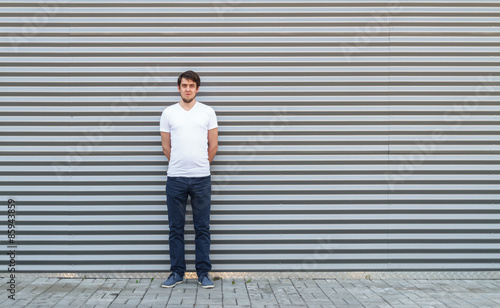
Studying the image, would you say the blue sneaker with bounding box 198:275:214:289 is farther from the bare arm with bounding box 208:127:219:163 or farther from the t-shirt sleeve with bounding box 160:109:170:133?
the t-shirt sleeve with bounding box 160:109:170:133

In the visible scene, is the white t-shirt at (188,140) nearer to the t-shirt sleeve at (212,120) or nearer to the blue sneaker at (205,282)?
the t-shirt sleeve at (212,120)

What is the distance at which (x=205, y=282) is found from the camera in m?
5.29

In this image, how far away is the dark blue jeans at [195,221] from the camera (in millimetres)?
5320

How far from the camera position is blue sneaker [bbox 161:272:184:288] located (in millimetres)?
5316

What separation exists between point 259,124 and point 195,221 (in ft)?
4.39
